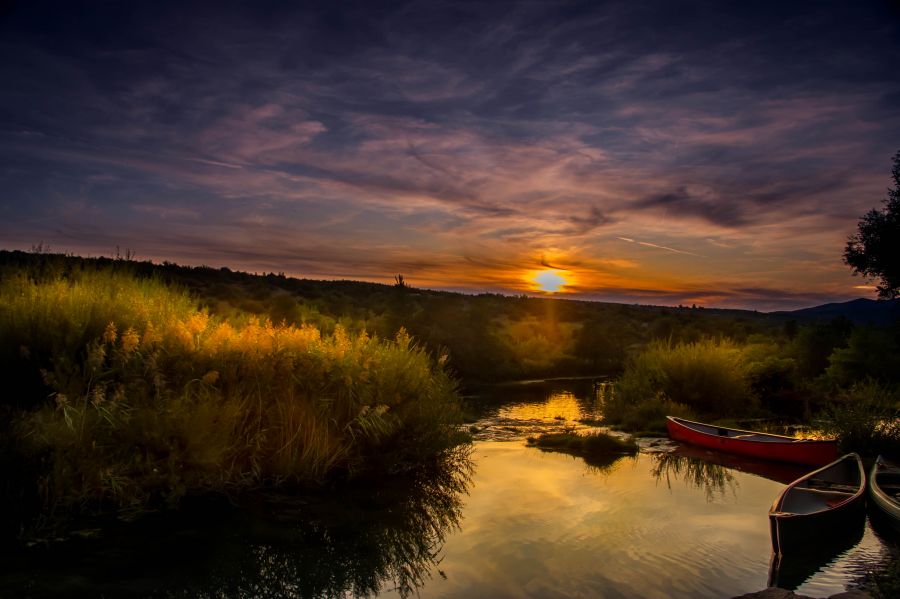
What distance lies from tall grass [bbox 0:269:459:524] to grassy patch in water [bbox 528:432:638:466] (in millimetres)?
3554

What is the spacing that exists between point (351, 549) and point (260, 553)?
1117mm

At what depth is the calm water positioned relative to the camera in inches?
285

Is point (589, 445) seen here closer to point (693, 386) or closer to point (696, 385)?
point (693, 386)

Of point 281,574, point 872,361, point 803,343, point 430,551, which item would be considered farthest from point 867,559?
point 803,343

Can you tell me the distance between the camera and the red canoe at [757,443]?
13.3 meters

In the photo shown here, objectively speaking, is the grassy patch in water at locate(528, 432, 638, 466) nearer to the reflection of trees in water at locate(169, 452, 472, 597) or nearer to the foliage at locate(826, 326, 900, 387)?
the reflection of trees in water at locate(169, 452, 472, 597)

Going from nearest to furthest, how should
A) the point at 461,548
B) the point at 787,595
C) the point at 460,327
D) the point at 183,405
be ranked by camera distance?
the point at 787,595
the point at 461,548
the point at 183,405
the point at 460,327

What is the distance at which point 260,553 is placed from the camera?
8.15 m

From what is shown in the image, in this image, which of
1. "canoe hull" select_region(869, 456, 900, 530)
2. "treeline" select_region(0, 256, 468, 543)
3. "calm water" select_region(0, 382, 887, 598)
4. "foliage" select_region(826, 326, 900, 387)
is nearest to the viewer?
"calm water" select_region(0, 382, 887, 598)

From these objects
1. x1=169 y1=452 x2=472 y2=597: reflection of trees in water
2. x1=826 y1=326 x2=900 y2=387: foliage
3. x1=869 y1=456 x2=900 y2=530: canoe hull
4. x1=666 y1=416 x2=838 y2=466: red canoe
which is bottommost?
x1=169 y1=452 x2=472 y2=597: reflection of trees in water

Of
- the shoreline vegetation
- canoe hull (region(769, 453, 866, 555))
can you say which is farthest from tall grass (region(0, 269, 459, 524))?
canoe hull (region(769, 453, 866, 555))

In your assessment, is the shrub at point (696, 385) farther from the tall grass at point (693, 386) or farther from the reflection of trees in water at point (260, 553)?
the reflection of trees in water at point (260, 553)

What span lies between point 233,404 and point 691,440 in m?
10.8

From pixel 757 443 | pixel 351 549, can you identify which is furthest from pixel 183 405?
pixel 757 443
